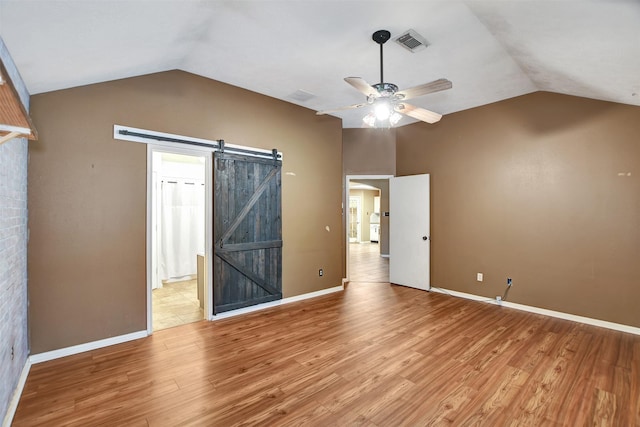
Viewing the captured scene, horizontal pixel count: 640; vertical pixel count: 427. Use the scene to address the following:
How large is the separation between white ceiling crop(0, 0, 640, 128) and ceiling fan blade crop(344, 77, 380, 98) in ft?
1.97

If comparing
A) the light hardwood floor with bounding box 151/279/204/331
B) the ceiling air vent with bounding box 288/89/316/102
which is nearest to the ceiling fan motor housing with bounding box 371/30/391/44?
the ceiling air vent with bounding box 288/89/316/102

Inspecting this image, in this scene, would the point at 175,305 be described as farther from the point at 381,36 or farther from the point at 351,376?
the point at 381,36

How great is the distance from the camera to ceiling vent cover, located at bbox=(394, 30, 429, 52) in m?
2.78

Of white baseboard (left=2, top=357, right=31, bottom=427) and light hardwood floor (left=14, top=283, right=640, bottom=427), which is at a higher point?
white baseboard (left=2, top=357, right=31, bottom=427)

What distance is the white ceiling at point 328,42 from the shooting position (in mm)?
2055

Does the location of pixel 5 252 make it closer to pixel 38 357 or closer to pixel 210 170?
pixel 38 357

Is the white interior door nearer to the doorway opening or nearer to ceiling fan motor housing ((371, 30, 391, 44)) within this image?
ceiling fan motor housing ((371, 30, 391, 44))

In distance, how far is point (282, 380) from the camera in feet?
8.21

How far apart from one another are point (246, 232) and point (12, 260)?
2306 mm

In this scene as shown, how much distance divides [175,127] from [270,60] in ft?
4.55

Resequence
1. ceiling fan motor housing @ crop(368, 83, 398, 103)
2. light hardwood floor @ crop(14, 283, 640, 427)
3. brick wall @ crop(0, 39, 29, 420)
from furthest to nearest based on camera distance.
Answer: ceiling fan motor housing @ crop(368, 83, 398, 103)
light hardwood floor @ crop(14, 283, 640, 427)
brick wall @ crop(0, 39, 29, 420)

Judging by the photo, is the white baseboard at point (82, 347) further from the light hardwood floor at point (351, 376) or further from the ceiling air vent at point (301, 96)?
the ceiling air vent at point (301, 96)

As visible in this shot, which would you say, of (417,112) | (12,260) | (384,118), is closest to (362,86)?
(384,118)

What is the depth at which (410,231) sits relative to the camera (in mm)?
5523
